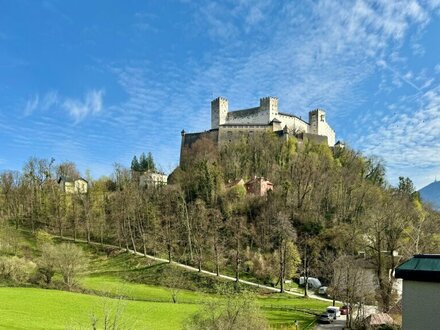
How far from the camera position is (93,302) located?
116ft

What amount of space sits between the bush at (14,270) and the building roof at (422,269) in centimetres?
4535

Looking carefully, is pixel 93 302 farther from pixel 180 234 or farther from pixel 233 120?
pixel 233 120

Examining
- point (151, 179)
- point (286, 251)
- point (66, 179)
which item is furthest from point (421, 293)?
point (151, 179)

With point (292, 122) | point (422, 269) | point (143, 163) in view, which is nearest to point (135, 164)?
point (143, 163)

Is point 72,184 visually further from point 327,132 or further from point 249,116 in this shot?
point 327,132

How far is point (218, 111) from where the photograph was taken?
116875 millimetres

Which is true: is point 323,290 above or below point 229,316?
below

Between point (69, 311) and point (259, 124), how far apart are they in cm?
8087

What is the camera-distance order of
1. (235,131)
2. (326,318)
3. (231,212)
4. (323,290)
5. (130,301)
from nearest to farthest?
(326,318)
(130,301)
(323,290)
(231,212)
(235,131)

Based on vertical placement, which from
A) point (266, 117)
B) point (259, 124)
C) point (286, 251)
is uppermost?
point (266, 117)

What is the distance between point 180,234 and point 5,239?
2571 cm

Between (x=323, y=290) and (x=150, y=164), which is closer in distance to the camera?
(x=323, y=290)

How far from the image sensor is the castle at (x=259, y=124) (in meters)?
104

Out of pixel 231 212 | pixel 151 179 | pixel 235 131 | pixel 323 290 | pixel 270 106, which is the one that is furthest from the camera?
pixel 270 106
